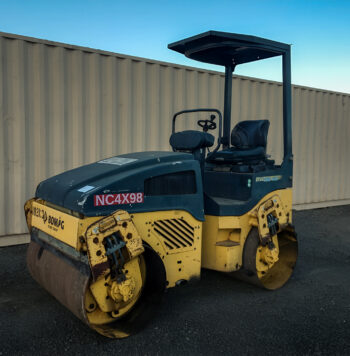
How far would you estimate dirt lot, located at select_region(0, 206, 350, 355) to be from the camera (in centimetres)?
271

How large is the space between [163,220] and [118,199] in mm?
443

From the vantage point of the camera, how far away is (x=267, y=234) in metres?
3.60

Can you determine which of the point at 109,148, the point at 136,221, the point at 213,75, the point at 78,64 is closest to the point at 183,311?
the point at 136,221

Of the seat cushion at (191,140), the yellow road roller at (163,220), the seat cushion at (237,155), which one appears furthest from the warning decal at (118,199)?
the seat cushion at (237,155)

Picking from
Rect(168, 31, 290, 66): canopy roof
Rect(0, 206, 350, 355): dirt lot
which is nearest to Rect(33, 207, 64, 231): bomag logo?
Rect(0, 206, 350, 355): dirt lot

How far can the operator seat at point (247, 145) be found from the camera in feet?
12.7

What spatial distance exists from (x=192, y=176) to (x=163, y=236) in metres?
0.56

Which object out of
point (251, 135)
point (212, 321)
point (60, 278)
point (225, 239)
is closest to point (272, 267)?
point (225, 239)

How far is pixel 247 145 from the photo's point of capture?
4.02 meters

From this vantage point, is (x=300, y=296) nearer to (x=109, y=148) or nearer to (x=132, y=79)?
(x=109, y=148)

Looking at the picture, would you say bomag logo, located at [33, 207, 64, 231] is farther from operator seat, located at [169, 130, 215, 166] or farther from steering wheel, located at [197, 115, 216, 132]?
steering wheel, located at [197, 115, 216, 132]

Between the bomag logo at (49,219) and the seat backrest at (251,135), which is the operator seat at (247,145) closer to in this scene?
the seat backrest at (251,135)

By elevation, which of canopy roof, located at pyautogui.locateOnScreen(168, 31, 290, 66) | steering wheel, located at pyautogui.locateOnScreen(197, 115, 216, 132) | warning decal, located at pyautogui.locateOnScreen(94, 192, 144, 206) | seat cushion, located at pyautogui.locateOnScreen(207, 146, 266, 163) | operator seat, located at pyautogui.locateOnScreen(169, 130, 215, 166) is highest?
canopy roof, located at pyautogui.locateOnScreen(168, 31, 290, 66)

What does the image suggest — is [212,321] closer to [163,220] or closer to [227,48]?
[163,220]
